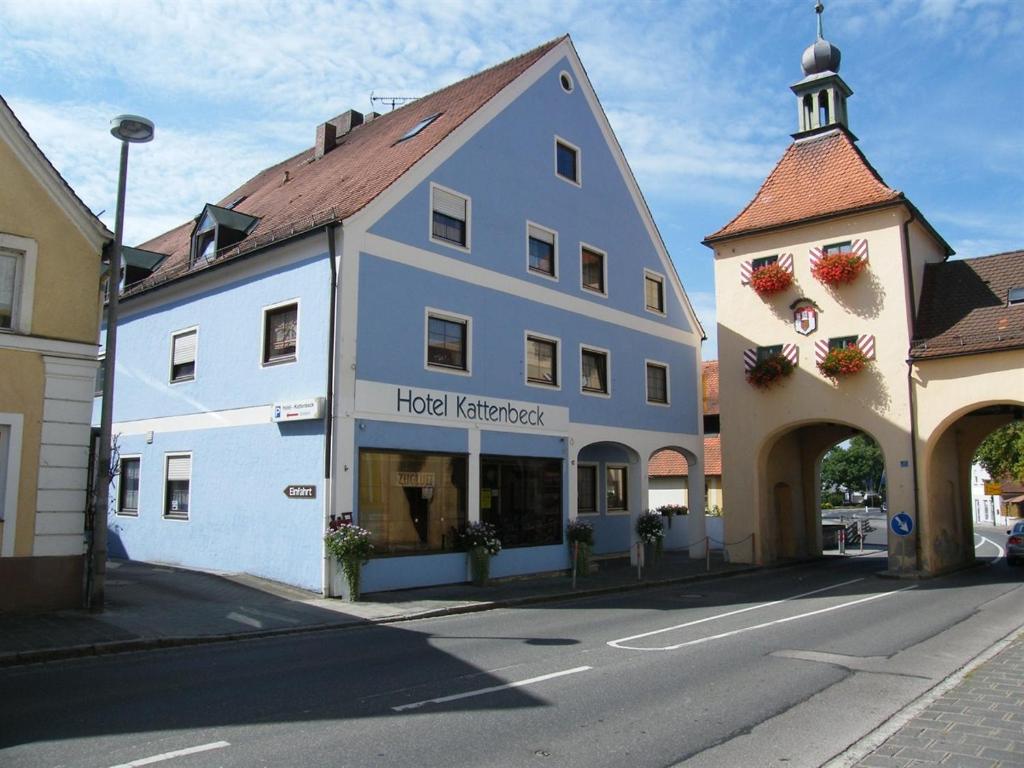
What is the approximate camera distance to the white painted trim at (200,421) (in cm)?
1766

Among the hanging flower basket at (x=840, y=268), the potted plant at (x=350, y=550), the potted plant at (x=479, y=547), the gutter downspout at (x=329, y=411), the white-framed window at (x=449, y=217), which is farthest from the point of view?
the hanging flower basket at (x=840, y=268)

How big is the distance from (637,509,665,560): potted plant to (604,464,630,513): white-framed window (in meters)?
2.74

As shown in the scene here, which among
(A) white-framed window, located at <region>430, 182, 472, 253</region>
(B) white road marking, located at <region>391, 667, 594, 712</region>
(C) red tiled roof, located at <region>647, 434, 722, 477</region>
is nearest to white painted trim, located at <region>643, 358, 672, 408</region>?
(A) white-framed window, located at <region>430, 182, 472, 253</region>

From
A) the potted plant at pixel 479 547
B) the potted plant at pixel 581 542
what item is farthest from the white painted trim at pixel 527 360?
the potted plant at pixel 479 547

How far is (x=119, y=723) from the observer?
279 inches

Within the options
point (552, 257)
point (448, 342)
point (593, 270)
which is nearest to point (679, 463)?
point (593, 270)

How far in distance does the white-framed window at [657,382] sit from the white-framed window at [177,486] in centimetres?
1303

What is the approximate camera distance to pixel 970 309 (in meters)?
23.8

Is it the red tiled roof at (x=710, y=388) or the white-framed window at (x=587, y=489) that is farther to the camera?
the red tiled roof at (x=710, y=388)

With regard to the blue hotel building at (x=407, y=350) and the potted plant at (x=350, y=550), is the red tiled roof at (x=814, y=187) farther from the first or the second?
the potted plant at (x=350, y=550)

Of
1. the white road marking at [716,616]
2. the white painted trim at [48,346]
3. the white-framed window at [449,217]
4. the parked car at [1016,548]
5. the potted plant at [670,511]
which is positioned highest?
the white-framed window at [449,217]

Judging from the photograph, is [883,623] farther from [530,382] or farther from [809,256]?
[809,256]

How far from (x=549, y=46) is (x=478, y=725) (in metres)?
19.8

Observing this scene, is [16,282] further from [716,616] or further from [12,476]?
Result: [716,616]
